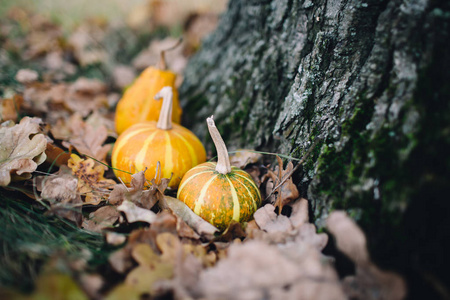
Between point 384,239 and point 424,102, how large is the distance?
538 millimetres

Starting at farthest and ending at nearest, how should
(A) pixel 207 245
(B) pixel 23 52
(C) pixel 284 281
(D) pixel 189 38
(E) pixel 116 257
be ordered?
1. (D) pixel 189 38
2. (B) pixel 23 52
3. (A) pixel 207 245
4. (E) pixel 116 257
5. (C) pixel 284 281

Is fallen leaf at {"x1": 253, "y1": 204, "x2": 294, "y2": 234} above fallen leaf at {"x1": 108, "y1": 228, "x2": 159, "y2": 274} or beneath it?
above

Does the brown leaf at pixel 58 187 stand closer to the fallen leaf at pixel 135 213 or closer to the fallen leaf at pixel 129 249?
the fallen leaf at pixel 135 213

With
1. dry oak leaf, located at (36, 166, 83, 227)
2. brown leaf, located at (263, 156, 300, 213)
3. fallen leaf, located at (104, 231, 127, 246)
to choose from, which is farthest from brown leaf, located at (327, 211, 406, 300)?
dry oak leaf, located at (36, 166, 83, 227)

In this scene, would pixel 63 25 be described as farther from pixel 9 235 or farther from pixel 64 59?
pixel 9 235

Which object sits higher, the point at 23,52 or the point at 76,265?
the point at 23,52

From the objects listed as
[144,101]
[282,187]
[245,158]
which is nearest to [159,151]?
[245,158]

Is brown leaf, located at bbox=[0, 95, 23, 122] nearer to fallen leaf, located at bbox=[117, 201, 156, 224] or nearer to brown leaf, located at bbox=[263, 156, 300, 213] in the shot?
fallen leaf, located at bbox=[117, 201, 156, 224]

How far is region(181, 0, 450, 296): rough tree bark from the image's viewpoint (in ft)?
3.34

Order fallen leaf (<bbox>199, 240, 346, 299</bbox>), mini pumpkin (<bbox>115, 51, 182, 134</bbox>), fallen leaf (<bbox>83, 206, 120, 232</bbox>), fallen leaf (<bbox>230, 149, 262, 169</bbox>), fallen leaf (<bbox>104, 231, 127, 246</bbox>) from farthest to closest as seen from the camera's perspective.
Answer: mini pumpkin (<bbox>115, 51, 182, 134</bbox>) < fallen leaf (<bbox>230, 149, 262, 169</bbox>) < fallen leaf (<bbox>83, 206, 120, 232</bbox>) < fallen leaf (<bbox>104, 231, 127, 246</bbox>) < fallen leaf (<bbox>199, 240, 346, 299</bbox>)

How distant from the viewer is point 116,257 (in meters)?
1.16

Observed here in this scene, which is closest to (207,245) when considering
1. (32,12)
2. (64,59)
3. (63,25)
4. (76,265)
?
(76,265)

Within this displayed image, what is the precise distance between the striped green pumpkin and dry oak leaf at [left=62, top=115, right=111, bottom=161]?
2.65 feet

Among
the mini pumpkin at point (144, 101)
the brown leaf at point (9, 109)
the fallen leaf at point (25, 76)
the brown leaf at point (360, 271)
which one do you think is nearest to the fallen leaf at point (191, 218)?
the brown leaf at point (360, 271)
